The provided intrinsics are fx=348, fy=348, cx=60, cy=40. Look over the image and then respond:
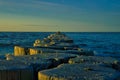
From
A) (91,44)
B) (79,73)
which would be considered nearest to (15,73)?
(79,73)

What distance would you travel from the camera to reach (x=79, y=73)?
4.85 meters

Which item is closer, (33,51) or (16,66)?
(16,66)

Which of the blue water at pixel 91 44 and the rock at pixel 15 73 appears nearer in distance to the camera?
the rock at pixel 15 73

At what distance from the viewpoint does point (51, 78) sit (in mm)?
4539

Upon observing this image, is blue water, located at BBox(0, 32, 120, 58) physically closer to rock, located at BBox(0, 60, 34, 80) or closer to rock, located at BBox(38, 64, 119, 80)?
rock, located at BBox(38, 64, 119, 80)

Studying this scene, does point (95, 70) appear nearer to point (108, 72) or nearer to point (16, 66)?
point (108, 72)

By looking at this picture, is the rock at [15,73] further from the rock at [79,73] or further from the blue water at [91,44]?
the blue water at [91,44]

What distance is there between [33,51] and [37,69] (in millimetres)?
3095

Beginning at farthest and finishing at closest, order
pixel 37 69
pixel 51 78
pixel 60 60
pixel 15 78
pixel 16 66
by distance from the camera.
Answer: pixel 60 60, pixel 37 69, pixel 16 66, pixel 15 78, pixel 51 78

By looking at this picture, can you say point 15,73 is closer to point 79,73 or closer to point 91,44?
point 79,73

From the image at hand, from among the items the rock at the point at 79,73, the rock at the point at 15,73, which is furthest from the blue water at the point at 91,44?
the rock at the point at 15,73

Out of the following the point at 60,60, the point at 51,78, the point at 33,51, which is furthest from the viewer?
the point at 33,51

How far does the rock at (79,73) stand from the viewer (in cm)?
454

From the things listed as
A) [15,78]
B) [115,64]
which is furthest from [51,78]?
[115,64]
